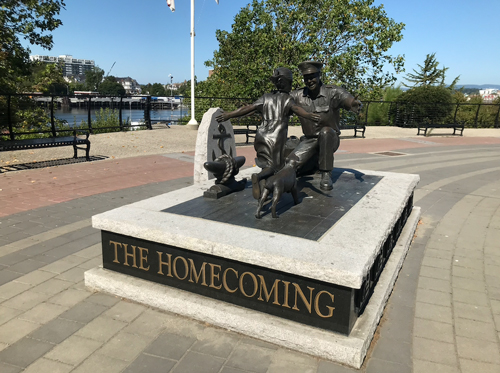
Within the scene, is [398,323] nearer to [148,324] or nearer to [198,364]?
[198,364]

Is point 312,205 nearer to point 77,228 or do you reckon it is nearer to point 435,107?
point 77,228

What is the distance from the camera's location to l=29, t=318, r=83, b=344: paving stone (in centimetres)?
322

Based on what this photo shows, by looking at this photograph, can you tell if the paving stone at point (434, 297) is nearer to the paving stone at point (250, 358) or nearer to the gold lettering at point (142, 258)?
the paving stone at point (250, 358)

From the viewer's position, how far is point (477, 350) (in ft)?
10.5

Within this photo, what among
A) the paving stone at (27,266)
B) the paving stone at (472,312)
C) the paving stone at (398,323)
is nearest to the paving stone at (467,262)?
the paving stone at (472,312)

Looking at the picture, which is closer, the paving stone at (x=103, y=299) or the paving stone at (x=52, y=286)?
the paving stone at (x=103, y=299)

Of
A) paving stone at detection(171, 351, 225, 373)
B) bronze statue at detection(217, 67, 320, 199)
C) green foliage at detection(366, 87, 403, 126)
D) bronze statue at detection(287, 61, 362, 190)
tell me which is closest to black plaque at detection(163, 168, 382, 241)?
bronze statue at detection(287, 61, 362, 190)

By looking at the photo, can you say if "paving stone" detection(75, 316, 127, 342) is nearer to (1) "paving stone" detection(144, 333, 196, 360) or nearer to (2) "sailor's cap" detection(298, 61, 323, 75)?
(1) "paving stone" detection(144, 333, 196, 360)

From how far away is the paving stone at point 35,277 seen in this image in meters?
4.16

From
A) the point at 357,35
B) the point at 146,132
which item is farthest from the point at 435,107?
the point at 146,132

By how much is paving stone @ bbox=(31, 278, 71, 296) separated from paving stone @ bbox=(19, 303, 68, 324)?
0.83ft

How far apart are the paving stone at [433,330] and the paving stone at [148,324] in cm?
221

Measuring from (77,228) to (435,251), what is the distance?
5086mm

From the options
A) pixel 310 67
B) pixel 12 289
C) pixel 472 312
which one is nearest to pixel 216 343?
pixel 12 289
